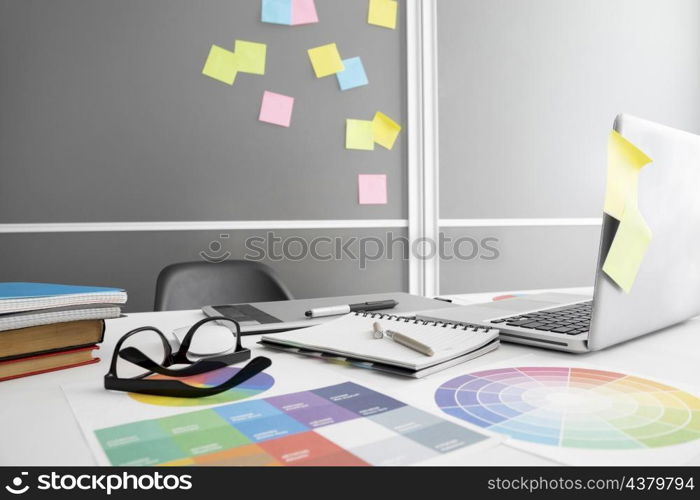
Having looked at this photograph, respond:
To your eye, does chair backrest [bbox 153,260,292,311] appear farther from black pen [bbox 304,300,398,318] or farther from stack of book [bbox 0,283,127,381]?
stack of book [bbox 0,283,127,381]

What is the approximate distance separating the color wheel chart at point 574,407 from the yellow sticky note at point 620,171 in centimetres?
21

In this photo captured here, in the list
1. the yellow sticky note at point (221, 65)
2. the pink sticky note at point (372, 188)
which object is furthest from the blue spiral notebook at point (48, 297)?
the pink sticky note at point (372, 188)

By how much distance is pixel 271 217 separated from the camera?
2148mm

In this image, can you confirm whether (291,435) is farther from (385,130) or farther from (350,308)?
(385,130)

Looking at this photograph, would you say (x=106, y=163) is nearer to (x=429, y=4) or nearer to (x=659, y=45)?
(x=429, y=4)

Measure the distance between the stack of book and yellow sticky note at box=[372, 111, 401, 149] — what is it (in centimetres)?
170

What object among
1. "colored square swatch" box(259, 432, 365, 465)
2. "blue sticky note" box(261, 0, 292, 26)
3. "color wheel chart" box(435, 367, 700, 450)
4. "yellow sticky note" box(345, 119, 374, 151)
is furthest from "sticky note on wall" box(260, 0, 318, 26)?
"colored square swatch" box(259, 432, 365, 465)

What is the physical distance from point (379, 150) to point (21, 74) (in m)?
1.36

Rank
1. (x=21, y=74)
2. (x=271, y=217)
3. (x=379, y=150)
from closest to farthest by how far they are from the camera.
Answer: (x=21, y=74)
(x=271, y=217)
(x=379, y=150)

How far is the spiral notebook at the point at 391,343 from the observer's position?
2.14 ft

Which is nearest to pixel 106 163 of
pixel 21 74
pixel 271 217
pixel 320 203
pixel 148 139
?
pixel 148 139

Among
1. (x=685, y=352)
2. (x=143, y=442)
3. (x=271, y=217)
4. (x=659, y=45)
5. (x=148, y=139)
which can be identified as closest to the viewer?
(x=143, y=442)

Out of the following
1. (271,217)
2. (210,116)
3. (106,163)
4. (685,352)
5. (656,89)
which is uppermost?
(656,89)

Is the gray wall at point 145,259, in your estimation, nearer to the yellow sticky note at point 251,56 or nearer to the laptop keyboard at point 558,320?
the yellow sticky note at point 251,56
